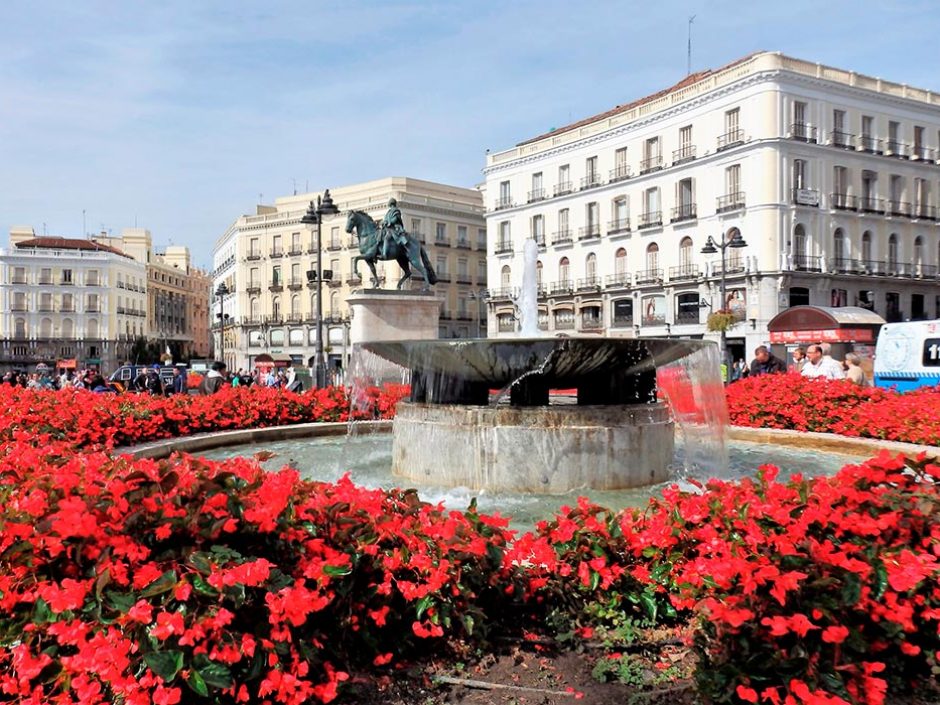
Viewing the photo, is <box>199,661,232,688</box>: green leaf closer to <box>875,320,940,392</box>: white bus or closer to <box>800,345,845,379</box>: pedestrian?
<box>800,345,845,379</box>: pedestrian

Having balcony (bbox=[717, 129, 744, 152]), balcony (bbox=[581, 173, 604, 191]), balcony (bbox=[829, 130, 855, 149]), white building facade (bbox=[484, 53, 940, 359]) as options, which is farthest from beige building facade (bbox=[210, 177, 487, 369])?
balcony (bbox=[829, 130, 855, 149])

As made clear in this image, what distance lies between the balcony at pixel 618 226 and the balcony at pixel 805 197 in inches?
415

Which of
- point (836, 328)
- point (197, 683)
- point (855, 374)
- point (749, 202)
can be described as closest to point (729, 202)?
point (749, 202)

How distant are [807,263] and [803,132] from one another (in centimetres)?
702

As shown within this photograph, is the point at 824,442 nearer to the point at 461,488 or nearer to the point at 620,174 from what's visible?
the point at 461,488

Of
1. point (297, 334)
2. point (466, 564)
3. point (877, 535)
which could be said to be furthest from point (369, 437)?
point (297, 334)

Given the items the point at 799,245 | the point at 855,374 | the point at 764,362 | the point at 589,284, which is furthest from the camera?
the point at 589,284

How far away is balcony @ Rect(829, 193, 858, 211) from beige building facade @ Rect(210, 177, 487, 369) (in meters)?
29.8

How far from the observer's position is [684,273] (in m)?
44.9

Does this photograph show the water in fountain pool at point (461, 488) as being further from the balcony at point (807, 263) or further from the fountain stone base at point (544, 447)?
the balcony at point (807, 263)

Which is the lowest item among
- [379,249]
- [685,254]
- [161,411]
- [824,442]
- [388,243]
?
[824,442]

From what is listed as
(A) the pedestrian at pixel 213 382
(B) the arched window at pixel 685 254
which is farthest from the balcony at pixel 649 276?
(A) the pedestrian at pixel 213 382

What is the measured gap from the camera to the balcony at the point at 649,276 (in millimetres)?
46031

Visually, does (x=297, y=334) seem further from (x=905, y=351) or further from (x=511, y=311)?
(x=905, y=351)
